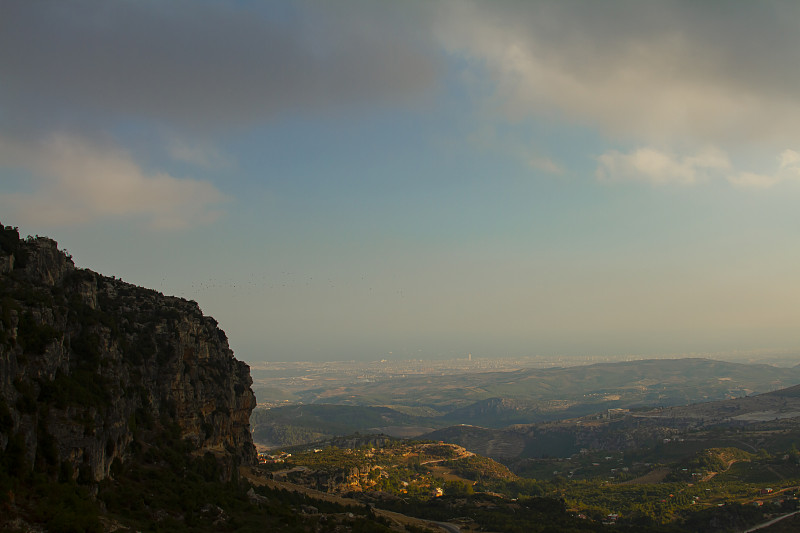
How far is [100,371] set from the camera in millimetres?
34312

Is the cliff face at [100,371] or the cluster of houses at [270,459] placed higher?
the cliff face at [100,371]

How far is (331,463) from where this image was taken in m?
85.6

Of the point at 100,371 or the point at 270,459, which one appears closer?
the point at 100,371

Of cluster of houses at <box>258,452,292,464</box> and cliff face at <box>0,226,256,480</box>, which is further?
cluster of houses at <box>258,452,292,464</box>

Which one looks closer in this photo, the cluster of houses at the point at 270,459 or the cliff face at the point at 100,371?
the cliff face at the point at 100,371

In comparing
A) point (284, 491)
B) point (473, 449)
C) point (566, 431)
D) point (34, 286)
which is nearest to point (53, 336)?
point (34, 286)

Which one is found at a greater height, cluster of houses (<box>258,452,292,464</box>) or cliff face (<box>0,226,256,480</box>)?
cliff face (<box>0,226,256,480</box>)

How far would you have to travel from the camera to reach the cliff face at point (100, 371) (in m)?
26.4

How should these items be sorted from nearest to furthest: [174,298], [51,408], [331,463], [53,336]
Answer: [51,408], [53,336], [174,298], [331,463]

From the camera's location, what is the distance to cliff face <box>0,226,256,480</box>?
86.7ft

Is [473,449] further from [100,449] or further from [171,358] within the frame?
[100,449]

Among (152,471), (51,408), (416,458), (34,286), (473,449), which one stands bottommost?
Answer: (473,449)

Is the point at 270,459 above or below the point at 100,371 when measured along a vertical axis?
below

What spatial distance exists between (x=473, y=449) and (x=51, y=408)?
161100 mm
